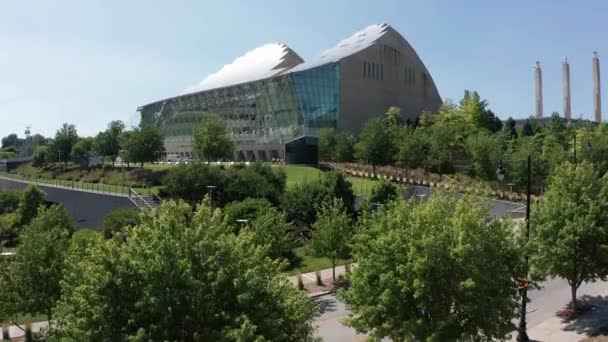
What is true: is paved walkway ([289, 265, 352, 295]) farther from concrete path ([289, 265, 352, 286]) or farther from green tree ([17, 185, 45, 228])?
green tree ([17, 185, 45, 228])

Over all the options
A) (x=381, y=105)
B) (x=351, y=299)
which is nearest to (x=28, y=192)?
(x=351, y=299)

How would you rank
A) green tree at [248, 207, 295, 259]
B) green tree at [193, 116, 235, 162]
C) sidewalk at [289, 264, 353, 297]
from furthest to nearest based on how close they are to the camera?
green tree at [193, 116, 235, 162]
green tree at [248, 207, 295, 259]
sidewalk at [289, 264, 353, 297]

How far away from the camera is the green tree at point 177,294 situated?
10.8 meters

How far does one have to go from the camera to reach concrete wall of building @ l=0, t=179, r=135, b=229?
4494cm

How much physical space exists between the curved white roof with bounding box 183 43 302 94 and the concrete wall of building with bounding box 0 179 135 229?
57.2 meters

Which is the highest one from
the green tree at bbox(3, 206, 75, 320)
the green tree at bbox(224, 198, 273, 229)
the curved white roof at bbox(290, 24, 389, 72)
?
the curved white roof at bbox(290, 24, 389, 72)

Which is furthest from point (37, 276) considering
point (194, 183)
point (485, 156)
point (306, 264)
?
point (485, 156)

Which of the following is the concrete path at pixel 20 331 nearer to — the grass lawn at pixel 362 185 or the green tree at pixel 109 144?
the grass lawn at pixel 362 185

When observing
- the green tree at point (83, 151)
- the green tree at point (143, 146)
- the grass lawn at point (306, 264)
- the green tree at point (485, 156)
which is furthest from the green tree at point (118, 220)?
the green tree at point (83, 151)

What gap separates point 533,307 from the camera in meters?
23.0

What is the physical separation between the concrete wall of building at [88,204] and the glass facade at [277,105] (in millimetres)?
43364

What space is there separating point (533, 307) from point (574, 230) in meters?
3.86

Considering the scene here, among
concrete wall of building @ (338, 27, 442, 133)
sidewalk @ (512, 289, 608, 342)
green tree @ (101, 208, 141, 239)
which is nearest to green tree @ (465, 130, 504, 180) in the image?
concrete wall of building @ (338, 27, 442, 133)

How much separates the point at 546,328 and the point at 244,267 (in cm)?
1347
